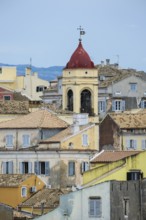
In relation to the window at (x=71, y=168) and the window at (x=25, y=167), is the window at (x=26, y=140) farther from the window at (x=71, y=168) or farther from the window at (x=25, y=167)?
the window at (x=71, y=168)

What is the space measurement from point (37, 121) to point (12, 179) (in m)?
9.61

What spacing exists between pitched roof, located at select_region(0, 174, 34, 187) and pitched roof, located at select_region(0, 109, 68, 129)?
292 inches

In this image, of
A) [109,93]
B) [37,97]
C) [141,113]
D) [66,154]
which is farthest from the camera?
[37,97]

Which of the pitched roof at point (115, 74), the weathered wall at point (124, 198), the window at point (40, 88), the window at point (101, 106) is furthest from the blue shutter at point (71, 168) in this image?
the window at point (40, 88)

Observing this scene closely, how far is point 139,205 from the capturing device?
88250 mm

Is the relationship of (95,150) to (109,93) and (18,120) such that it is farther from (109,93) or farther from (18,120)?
(109,93)

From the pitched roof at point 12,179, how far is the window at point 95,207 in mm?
18348

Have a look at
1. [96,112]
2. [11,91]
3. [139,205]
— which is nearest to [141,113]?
[96,112]

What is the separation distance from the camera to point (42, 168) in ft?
368

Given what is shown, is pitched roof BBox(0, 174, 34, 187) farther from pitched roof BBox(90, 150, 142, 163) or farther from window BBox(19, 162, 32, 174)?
pitched roof BBox(90, 150, 142, 163)

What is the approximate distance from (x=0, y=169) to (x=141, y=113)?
13.5 m

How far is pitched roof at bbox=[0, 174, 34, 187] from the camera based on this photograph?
348ft

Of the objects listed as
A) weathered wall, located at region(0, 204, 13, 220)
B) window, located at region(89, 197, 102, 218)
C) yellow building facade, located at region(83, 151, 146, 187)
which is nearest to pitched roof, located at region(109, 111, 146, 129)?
yellow building facade, located at region(83, 151, 146, 187)

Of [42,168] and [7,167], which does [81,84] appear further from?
[42,168]
